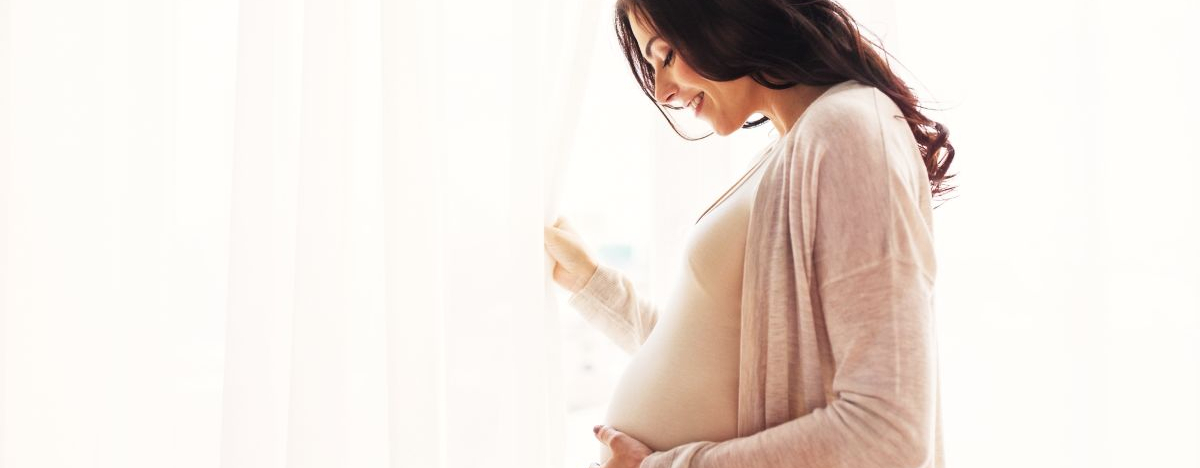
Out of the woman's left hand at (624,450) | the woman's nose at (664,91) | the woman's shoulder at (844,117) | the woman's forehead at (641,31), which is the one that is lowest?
the woman's left hand at (624,450)

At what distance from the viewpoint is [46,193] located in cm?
63

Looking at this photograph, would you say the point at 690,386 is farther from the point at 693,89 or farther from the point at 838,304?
the point at 693,89

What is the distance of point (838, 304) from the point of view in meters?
0.62

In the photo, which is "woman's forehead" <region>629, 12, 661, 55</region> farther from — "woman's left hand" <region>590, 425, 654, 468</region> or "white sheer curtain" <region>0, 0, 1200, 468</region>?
"woman's left hand" <region>590, 425, 654, 468</region>

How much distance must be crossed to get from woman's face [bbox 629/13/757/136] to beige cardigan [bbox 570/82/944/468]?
5.7 inches

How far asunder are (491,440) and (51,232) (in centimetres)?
43

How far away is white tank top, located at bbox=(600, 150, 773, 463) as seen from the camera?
0.73 m

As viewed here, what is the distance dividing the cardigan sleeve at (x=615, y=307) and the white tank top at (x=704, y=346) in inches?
8.8

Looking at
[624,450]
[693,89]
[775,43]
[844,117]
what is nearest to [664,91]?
[693,89]

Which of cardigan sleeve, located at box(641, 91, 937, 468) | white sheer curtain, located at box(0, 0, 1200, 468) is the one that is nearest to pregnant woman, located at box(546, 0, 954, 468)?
cardigan sleeve, located at box(641, 91, 937, 468)

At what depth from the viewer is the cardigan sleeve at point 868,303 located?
601mm

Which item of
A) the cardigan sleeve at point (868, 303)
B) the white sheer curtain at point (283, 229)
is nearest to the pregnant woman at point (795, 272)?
the cardigan sleeve at point (868, 303)

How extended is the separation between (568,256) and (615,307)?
11 cm

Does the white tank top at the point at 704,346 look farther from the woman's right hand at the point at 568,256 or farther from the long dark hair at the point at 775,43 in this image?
the woman's right hand at the point at 568,256
